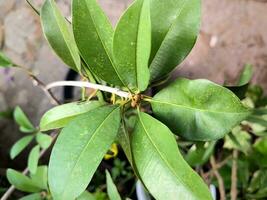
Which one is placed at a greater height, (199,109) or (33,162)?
(199,109)

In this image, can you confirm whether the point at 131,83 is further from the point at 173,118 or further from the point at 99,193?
the point at 99,193

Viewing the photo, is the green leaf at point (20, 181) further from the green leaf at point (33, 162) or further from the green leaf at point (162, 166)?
the green leaf at point (162, 166)

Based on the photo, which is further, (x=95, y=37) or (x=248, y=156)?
(x=248, y=156)

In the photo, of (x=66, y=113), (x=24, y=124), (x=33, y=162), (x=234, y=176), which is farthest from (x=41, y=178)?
(x=234, y=176)

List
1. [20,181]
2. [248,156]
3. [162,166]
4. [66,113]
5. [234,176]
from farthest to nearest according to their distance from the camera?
[248,156]
[234,176]
[20,181]
[66,113]
[162,166]

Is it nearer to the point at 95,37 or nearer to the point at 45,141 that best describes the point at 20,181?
the point at 45,141

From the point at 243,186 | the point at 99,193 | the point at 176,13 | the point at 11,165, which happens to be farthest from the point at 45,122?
the point at 11,165
